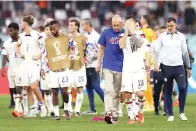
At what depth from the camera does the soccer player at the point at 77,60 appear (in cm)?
2425

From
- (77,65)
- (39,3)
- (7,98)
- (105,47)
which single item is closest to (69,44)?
(77,65)

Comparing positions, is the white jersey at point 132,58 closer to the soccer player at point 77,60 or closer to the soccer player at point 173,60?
the soccer player at point 173,60

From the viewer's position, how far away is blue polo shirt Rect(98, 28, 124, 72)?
21.3m

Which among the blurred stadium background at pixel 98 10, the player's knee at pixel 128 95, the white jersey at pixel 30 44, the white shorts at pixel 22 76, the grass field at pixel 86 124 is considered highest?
the blurred stadium background at pixel 98 10

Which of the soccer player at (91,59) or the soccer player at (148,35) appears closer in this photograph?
the soccer player at (91,59)

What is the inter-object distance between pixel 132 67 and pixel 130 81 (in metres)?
0.34

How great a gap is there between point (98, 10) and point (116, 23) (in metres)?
23.8

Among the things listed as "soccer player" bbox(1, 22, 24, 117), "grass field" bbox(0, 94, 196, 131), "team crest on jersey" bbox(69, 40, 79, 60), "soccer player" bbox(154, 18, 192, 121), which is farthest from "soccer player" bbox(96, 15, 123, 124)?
"soccer player" bbox(1, 22, 24, 117)

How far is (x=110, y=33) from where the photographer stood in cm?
2134

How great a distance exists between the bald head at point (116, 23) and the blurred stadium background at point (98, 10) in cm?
2085

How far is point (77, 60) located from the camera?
24391 mm

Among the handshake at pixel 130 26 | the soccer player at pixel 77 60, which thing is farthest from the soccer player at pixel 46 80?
the handshake at pixel 130 26

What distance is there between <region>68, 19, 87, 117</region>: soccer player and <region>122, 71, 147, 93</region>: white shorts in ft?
11.9

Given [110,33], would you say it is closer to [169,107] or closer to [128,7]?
[169,107]
